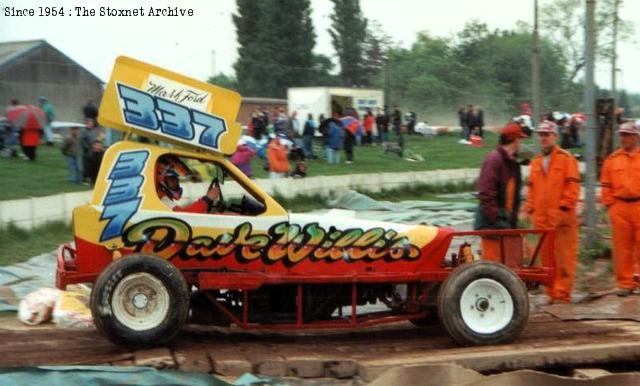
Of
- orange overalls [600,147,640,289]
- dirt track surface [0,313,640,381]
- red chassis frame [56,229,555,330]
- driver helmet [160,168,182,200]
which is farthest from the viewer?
orange overalls [600,147,640,289]

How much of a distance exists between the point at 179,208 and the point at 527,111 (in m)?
38.3

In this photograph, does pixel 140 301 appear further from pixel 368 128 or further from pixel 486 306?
pixel 368 128

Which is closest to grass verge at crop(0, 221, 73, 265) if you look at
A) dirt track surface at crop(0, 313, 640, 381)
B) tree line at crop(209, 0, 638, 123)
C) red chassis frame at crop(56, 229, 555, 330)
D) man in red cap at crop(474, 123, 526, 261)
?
dirt track surface at crop(0, 313, 640, 381)

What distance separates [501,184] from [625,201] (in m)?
1.65

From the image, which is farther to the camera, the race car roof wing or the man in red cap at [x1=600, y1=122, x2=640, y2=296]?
the man in red cap at [x1=600, y1=122, x2=640, y2=296]

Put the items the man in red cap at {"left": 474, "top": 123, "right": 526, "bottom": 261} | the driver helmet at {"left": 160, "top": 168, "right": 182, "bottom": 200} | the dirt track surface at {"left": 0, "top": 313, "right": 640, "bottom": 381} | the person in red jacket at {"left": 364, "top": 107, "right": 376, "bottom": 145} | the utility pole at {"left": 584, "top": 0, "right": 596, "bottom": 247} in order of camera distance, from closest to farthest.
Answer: the dirt track surface at {"left": 0, "top": 313, "right": 640, "bottom": 381}, the driver helmet at {"left": 160, "top": 168, "right": 182, "bottom": 200}, the man in red cap at {"left": 474, "top": 123, "right": 526, "bottom": 261}, the utility pole at {"left": 584, "top": 0, "right": 596, "bottom": 247}, the person in red jacket at {"left": 364, "top": 107, "right": 376, "bottom": 145}

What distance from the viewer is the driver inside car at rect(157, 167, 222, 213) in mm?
8398

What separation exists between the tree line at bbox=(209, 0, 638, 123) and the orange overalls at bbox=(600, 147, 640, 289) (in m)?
38.1

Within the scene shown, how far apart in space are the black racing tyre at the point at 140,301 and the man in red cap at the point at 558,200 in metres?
4.31

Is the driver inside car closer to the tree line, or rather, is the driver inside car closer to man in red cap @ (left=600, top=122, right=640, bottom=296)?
man in red cap @ (left=600, top=122, right=640, bottom=296)

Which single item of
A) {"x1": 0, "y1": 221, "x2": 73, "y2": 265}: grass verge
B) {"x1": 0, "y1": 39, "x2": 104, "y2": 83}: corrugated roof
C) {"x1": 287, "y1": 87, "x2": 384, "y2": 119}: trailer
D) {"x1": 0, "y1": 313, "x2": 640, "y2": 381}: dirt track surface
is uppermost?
{"x1": 0, "y1": 39, "x2": 104, "y2": 83}: corrugated roof

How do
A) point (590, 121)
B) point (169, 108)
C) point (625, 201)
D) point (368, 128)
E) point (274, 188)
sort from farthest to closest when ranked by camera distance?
point (368, 128) → point (274, 188) → point (590, 121) → point (625, 201) → point (169, 108)

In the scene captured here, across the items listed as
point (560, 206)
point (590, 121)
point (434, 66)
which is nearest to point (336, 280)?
point (560, 206)

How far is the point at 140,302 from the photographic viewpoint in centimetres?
803
